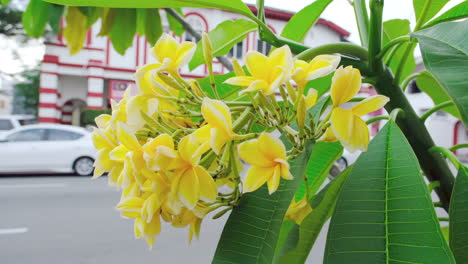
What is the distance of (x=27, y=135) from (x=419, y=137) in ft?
20.7

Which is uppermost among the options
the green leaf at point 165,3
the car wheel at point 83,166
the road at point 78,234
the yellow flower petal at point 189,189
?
the green leaf at point 165,3

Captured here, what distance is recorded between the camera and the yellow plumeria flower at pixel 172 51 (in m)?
0.28

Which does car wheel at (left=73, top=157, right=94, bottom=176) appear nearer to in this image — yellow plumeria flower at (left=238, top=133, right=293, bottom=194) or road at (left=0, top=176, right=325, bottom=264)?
road at (left=0, top=176, right=325, bottom=264)

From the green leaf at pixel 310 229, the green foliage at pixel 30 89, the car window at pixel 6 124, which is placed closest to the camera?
the green leaf at pixel 310 229

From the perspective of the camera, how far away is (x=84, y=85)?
10.7 metres

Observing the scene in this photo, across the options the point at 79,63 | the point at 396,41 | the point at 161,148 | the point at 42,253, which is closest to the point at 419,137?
the point at 396,41

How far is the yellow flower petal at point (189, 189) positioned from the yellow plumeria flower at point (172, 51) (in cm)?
8

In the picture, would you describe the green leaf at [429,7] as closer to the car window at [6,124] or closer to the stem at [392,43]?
the stem at [392,43]

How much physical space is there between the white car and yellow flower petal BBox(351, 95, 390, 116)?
19.2 feet

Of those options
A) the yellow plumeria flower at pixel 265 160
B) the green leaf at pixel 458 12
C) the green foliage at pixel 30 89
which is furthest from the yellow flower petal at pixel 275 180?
the green foliage at pixel 30 89

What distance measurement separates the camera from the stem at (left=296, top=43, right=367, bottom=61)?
292 mm

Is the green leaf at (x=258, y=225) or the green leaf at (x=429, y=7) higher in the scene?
the green leaf at (x=429, y=7)

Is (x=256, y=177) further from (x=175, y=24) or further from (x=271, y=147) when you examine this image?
(x=175, y=24)

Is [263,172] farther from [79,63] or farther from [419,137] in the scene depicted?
[79,63]
